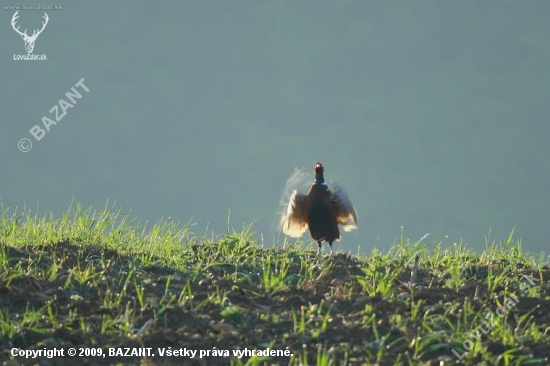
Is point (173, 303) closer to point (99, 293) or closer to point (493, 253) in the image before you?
point (99, 293)

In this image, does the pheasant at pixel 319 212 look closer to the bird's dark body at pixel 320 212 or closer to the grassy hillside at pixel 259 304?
the bird's dark body at pixel 320 212

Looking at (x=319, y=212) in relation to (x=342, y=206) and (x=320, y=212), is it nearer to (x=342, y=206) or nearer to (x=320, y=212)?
(x=320, y=212)

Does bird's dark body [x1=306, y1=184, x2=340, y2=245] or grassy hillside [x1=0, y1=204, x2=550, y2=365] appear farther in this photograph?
bird's dark body [x1=306, y1=184, x2=340, y2=245]

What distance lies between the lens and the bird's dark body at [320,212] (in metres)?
8.26

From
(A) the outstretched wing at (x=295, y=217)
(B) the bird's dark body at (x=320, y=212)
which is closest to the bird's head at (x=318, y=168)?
(B) the bird's dark body at (x=320, y=212)

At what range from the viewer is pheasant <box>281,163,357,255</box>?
8250 millimetres

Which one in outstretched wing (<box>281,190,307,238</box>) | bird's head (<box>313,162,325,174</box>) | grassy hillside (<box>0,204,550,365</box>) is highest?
bird's head (<box>313,162,325,174</box>)

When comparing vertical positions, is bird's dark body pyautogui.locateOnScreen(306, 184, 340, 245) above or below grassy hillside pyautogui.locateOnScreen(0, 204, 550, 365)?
above

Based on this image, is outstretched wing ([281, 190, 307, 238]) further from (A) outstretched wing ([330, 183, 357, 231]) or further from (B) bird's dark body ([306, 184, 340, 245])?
(A) outstretched wing ([330, 183, 357, 231])

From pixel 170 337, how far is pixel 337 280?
156cm

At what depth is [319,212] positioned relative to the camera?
27.2 feet

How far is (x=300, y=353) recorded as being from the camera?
14.7ft

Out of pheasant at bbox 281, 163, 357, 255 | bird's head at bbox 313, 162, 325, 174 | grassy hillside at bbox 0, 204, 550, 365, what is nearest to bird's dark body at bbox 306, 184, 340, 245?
pheasant at bbox 281, 163, 357, 255

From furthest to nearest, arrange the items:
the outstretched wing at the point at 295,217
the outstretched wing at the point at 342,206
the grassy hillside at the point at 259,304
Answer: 1. the outstretched wing at the point at 342,206
2. the outstretched wing at the point at 295,217
3. the grassy hillside at the point at 259,304
